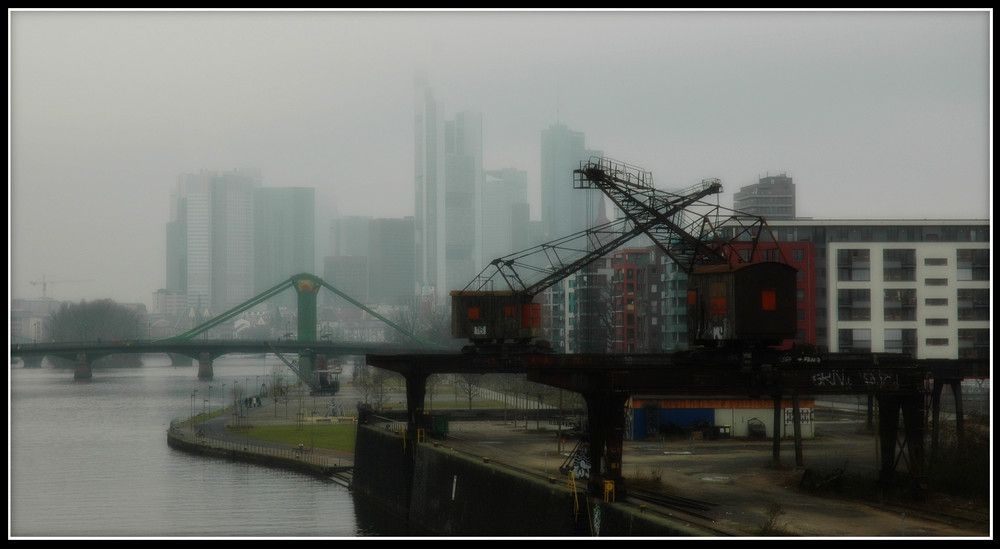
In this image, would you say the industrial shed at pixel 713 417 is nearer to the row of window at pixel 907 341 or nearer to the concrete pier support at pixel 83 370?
the row of window at pixel 907 341

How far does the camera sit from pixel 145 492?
6247cm

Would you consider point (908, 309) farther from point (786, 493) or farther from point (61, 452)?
point (61, 452)

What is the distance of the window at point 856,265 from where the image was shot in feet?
294

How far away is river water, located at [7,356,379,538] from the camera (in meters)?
50.9

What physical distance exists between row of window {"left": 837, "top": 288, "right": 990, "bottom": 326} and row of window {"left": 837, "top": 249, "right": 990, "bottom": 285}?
1.20 m

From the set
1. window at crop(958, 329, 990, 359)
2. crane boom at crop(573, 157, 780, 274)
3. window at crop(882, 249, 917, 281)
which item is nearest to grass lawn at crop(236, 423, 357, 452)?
crane boom at crop(573, 157, 780, 274)

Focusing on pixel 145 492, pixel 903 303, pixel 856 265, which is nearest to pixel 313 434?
pixel 145 492

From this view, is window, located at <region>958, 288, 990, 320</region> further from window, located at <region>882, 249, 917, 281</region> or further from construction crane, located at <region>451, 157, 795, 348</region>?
construction crane, located at <region>451, 157, 795, 348</region>

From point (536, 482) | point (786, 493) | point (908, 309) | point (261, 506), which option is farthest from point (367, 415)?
point (908, 309)

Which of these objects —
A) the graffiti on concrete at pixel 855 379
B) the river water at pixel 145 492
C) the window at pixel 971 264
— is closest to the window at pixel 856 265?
the window at pixel 971 264

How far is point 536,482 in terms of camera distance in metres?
35.9

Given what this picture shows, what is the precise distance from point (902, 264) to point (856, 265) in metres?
3.76

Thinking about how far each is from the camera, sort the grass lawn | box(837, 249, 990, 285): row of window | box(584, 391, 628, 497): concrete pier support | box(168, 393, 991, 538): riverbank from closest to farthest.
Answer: box(168, 393, 991, 538): riverbank, box(584, 391, 628, 497): concrete pier support, the grass lawn, box(837, 249, 990, 285): row of window

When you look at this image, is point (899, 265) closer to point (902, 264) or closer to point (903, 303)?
point (902, 264)
